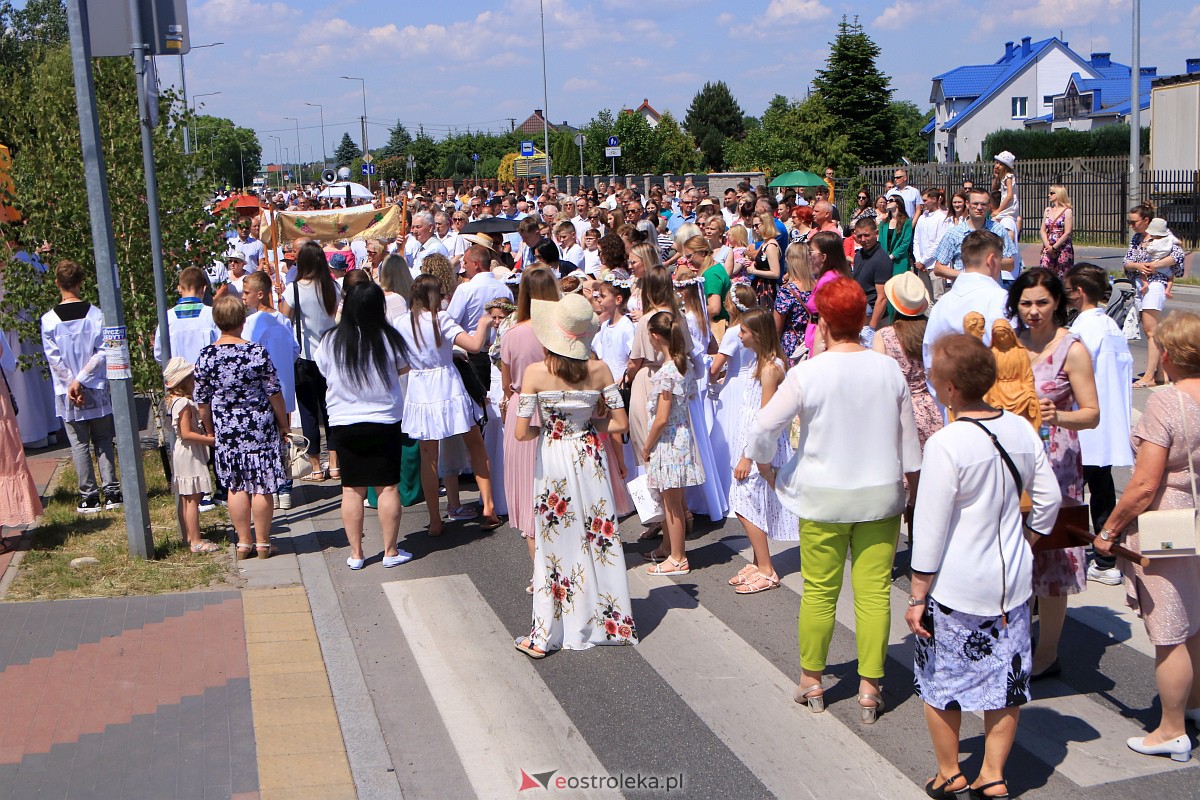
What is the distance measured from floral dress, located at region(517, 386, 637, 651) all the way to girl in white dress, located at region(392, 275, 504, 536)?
2190 mm

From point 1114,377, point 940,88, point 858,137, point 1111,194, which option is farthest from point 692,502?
point 940,88

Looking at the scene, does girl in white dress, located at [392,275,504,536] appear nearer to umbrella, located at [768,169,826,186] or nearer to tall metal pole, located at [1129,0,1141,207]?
umbrella, located at [768,169,826,186]

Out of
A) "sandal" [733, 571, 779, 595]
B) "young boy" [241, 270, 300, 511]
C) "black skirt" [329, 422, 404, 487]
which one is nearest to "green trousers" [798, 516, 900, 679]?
"sandal" [733, 571, 779, 595]

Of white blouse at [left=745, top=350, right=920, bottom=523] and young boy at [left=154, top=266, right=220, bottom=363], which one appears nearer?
white blouse at [left=745, top=350, right=920, bottom=523]

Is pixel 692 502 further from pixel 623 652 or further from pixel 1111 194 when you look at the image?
pixel 1111 194

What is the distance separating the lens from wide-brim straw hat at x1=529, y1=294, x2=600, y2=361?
5746 mm

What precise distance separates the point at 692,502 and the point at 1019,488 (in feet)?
14.1

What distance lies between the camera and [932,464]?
13.6 feet

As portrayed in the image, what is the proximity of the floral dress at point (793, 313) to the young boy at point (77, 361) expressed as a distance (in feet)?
17.0

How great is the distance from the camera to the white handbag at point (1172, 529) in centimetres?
438

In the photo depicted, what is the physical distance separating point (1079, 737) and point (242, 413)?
527 centimetres

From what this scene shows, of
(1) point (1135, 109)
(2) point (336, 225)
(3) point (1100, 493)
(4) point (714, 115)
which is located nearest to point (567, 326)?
(3) point (1100, 493)

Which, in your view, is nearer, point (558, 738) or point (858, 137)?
point (558, 738)

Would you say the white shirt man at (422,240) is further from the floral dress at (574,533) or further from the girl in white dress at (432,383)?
the floral dress at (574,533)
